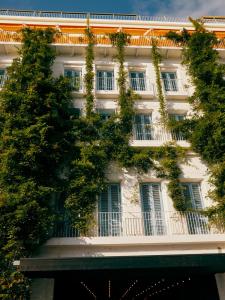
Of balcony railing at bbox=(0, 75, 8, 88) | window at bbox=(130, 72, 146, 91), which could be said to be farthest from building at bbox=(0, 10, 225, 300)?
balcony railing at bbox=(0, 75, 8, 88)

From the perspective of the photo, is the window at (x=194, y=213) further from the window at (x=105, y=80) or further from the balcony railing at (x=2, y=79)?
the balcony railing at (x=2, y=79)

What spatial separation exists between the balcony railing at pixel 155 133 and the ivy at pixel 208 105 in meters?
0.58

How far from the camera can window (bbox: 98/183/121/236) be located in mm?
Result: 12009

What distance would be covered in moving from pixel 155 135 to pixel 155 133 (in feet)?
0.39

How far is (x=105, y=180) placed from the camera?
1316 cm

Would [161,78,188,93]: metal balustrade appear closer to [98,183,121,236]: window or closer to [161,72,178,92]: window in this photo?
[161,72,178,92]: window

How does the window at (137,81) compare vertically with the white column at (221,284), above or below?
above

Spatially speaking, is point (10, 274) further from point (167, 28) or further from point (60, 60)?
point (167, 28)

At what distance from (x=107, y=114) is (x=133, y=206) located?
5.44 metres

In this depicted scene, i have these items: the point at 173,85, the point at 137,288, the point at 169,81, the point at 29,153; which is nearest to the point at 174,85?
the point at 173,85

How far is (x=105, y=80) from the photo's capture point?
16.9 m

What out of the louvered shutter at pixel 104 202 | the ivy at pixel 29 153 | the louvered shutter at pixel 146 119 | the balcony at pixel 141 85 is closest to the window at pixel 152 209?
the louvered shutter at pixel 104 202

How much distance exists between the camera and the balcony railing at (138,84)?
1679 centimetres

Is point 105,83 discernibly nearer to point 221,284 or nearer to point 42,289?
point 42,289
